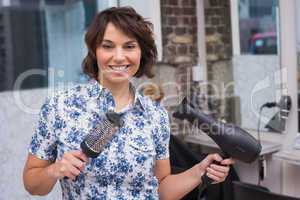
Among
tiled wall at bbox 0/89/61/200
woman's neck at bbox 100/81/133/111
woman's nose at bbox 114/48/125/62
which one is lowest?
tiled wall at bbox 0/89/61/200

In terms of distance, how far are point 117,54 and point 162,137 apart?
0.31m

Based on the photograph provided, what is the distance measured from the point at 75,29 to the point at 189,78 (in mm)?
1026

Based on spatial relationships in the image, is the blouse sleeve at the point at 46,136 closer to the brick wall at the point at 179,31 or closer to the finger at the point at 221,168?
the finger at the point at 221,168

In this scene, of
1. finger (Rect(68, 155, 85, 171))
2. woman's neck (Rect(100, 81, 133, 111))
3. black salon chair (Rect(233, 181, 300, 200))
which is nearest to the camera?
finger (Rect(68, 155, 85, 171))

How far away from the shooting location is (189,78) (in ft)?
10.3

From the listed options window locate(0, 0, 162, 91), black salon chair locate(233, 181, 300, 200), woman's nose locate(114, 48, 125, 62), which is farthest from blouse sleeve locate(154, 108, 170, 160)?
window locate(0, 0, 162, 91)

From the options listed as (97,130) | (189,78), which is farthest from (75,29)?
(97,130)

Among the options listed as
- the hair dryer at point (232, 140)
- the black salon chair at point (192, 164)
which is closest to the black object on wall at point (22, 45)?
the black salon chair at point (192, 164)

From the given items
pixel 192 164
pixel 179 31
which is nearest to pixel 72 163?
pixel 192 164

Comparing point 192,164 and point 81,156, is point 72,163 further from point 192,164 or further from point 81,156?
point 192,164

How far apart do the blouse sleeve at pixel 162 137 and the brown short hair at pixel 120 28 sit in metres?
0.20

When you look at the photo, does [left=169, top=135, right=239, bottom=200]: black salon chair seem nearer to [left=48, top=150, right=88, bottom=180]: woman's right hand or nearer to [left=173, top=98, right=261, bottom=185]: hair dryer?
[left=173, top=98, right=261, bottom=185]: hair dryer

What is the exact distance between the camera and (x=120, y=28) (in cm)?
117

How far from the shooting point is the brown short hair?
1170 millimetres
